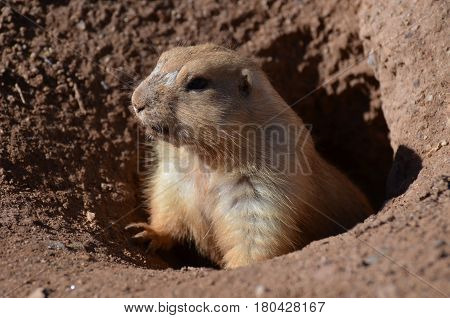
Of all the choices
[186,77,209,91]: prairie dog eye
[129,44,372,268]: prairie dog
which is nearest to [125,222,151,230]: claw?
[129,44,372,268]: prairie dog

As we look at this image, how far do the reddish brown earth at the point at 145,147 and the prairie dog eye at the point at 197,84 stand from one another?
63.3 inches

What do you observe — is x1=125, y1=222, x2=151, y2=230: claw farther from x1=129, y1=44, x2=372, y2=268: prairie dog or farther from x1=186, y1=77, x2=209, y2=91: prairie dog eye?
x1=186, y1=77, x2=209, y2=91: prairie dog eye

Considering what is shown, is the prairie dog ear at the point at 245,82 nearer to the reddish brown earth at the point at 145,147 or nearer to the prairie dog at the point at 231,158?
the prairie dog at the point at 231,158

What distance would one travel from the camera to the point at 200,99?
18.1ft

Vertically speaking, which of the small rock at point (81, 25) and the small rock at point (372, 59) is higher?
the small rock at point (81, 25)

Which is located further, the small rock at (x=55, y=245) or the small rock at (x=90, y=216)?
the small rock at (x=90, y=216)

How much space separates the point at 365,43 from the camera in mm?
7656

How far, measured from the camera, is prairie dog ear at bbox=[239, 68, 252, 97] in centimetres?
580

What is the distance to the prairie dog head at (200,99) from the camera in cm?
540

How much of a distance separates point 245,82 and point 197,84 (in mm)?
509

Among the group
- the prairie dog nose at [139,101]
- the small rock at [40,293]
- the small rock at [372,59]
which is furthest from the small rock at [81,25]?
the small rock at [40,293]

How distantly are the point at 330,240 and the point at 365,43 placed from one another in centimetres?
372

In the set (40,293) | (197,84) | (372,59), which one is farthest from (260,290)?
(372,59)
